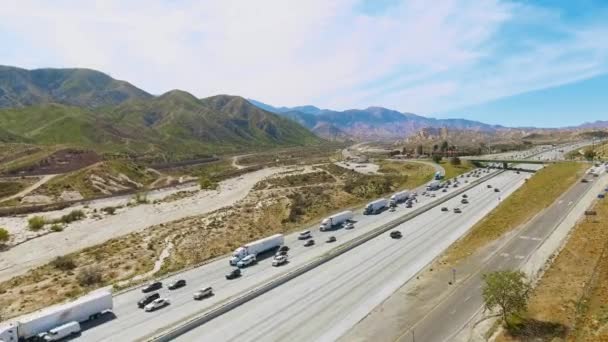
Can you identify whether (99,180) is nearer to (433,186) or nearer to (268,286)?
(433,186)

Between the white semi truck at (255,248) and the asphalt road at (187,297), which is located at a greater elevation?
the white semi truck at (255,248)

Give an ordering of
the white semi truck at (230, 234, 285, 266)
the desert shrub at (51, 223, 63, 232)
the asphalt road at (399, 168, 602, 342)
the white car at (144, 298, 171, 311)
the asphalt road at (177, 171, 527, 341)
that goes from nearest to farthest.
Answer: the asphalt road at (399, 168, 602, 342)
the asphalt road at (177, 171, 527, 341)
the white car at (144, 298, 171, 311)
the white semi truck at (230, 234, 285, 266)
the desert shrub at (51, 223, 63, 232)

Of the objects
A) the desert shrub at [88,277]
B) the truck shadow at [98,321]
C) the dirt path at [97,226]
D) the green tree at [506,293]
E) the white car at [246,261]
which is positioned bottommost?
the dirt path at [97,226]


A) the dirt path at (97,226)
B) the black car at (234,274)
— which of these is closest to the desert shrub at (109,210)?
the dirt path at (97,226)

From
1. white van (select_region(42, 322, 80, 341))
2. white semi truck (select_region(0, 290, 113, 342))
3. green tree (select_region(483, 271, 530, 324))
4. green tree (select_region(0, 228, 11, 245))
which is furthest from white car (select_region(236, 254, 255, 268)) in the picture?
green tree (select_region(0, 228, 11, 245))

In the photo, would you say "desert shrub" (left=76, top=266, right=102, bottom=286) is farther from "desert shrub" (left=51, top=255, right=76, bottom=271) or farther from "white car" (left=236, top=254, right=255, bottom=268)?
"white car" (left=236, top=254, right=255, bottom=268)

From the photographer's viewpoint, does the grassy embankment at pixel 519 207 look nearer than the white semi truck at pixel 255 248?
No

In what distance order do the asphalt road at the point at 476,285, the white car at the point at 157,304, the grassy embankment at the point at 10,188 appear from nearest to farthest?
1. the asphalt road at the point at 476,285
2. the white car at the point at 157,304
3. the grassy embankment at the point at 10,188

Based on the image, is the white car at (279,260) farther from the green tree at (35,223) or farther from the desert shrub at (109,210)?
the desert shrub at (109,210)
